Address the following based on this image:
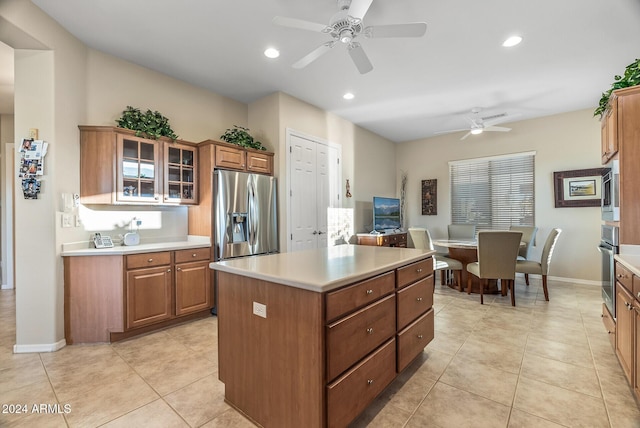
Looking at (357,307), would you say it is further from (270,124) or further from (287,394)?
(270,124)

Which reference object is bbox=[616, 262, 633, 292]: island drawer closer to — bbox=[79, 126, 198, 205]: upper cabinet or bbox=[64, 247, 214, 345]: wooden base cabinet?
bbox=[64, 247, 214, 345]: wooden base cabinet

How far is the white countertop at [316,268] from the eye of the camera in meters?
1.38

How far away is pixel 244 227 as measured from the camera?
370 centimetres

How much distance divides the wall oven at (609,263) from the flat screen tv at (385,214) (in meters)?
3.21

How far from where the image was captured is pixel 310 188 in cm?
465

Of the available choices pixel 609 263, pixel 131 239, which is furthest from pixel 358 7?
pixel 131 239

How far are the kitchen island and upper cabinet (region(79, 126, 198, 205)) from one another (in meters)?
1.99

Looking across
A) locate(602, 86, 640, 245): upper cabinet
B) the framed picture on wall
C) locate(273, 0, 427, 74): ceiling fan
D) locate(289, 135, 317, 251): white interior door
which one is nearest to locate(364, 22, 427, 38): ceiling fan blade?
locate(273, 0, 427, 74): ceiling fan

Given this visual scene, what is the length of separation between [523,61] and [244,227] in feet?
12.7

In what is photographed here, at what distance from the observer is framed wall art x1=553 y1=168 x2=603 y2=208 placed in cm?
475

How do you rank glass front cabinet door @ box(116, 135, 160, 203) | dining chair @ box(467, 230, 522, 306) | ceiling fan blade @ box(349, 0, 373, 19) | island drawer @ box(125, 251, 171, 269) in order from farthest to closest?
dining chair @ box(467, 230, 522, 306), glass front cabinet door @ box(116, 135, 160, 203), island drawer @ box(125, 251, 171, 269), ceiling fan blade @ box(349, 0, 373, 19)

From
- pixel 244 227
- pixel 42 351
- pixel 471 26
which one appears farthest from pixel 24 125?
pixel 471 26

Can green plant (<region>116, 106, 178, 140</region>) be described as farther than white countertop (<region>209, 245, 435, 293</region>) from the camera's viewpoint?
Yes

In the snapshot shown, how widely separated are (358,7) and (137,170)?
2689 millimetres
